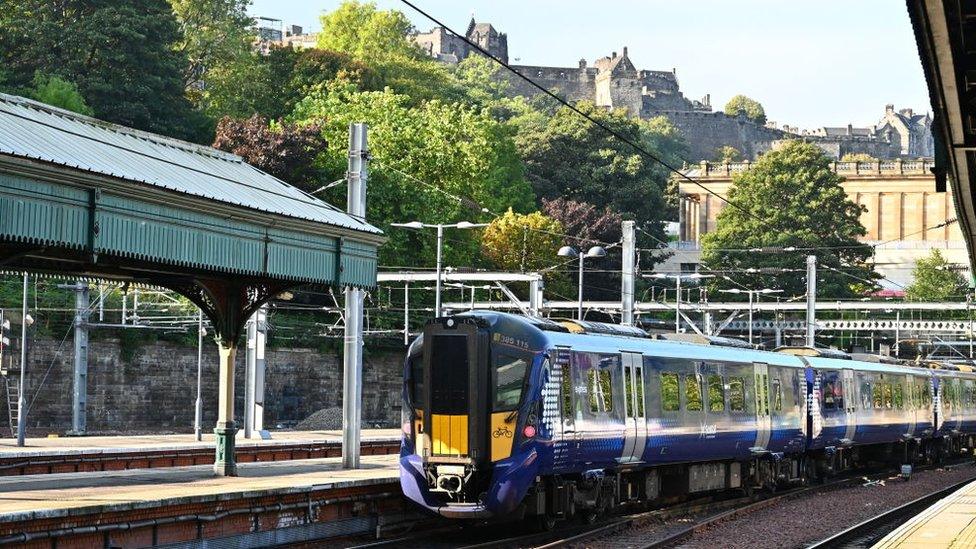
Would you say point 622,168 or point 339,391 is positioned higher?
point 622,168

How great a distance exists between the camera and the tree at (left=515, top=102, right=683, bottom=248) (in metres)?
104

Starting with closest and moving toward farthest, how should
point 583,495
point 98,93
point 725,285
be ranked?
point 583,495 < point 98,93 < point 725,285

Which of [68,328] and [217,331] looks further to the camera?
[68,328]

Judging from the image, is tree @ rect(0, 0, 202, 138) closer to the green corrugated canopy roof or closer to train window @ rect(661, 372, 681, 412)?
the green corrugated canopy roof

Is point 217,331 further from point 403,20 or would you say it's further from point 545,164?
point 403,20

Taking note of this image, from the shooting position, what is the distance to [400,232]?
70375mm

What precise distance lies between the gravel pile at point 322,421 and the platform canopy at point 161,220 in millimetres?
32417

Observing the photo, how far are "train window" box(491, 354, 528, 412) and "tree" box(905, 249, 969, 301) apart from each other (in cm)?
8218

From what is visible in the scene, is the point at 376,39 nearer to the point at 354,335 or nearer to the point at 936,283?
A: the point at 936,283

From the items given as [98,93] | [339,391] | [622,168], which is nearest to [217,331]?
[339,391]

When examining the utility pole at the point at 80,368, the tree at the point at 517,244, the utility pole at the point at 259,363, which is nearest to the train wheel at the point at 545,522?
→ the utility pole at the point at 259,363

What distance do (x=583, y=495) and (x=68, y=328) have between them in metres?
34.1

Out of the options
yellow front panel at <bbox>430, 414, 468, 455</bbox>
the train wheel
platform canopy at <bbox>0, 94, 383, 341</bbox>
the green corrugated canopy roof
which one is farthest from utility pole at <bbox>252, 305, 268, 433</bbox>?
yellow front panel at <bbox>430, 414, 468, 455</bbox>

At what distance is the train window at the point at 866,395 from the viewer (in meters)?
40.2
